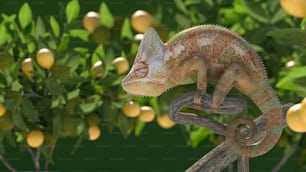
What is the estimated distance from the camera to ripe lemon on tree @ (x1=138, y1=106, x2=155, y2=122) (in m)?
1.36

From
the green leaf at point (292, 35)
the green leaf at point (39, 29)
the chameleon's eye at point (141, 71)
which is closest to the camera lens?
Answer: the chameleon's eye at point (141, 71)

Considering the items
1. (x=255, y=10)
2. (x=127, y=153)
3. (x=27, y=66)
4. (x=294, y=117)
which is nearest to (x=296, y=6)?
(x=294, y=117)

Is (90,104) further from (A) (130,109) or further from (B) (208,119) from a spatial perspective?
(B) (208,119)

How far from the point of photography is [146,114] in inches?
53.6

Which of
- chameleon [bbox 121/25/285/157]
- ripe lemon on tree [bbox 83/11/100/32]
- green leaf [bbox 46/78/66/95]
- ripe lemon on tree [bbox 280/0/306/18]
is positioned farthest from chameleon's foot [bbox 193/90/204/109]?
ripe lemon on tree [bbox 83/11/100/32]

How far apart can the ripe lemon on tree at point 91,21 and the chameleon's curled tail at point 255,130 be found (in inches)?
32.7

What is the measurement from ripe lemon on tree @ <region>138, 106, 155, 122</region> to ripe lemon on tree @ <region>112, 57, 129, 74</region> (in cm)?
8

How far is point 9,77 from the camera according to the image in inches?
51.7

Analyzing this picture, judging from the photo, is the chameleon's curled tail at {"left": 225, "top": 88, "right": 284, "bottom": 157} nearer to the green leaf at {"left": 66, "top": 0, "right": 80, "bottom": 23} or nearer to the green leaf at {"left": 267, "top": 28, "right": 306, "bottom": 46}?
the green leaf at {"left": 267, "top": 28, "right": 306, "bottom": 46}

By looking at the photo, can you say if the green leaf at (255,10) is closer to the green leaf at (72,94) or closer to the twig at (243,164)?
the green leaf at (72,94)

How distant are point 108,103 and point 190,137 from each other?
0.66ft

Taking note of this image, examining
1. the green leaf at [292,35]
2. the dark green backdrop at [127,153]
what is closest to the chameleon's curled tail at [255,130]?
the green leaf at [292,35]

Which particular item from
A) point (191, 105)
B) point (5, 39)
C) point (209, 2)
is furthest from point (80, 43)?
point (191, 105)

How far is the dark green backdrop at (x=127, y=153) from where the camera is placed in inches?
60.5
